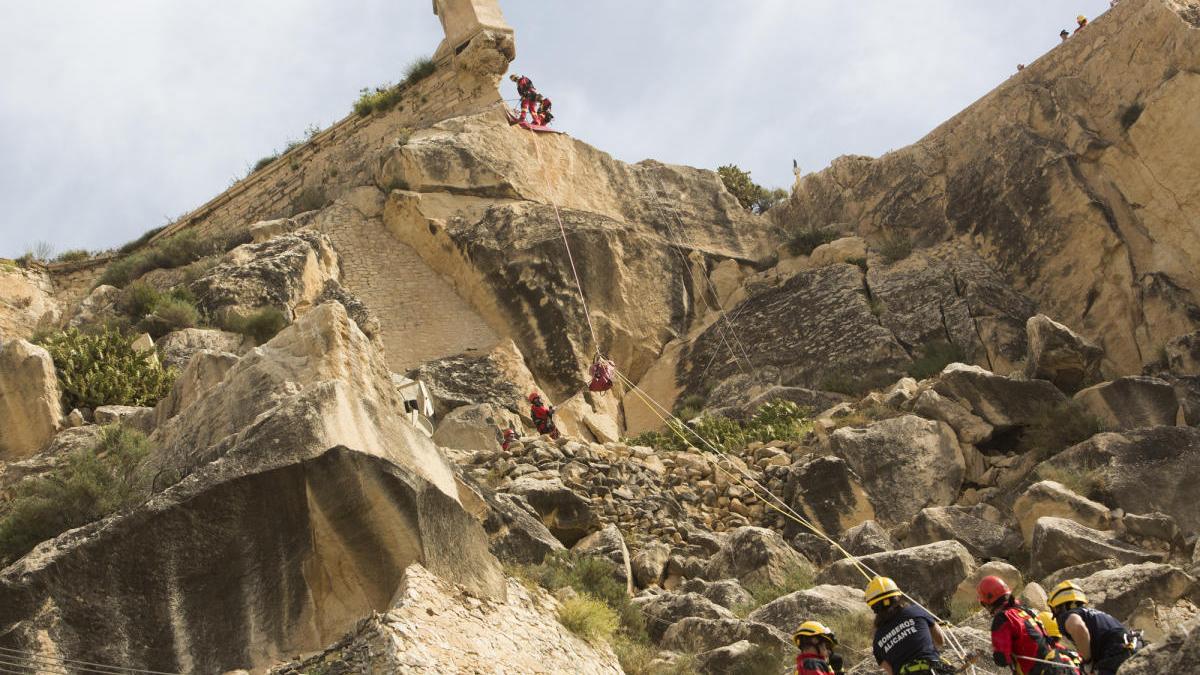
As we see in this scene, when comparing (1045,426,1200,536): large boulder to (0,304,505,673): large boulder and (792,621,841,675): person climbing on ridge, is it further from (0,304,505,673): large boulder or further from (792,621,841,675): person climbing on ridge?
(0,304,505,673): large boulder

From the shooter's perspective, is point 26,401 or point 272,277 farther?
point 272,277

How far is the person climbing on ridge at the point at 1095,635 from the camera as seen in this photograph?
8384 mm

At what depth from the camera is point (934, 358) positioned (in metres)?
21.1

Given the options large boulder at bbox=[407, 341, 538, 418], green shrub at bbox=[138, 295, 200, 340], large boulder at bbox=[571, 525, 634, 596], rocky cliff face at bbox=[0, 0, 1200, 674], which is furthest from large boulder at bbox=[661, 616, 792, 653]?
green shrub at bbox=[138, 295, 200, 340]

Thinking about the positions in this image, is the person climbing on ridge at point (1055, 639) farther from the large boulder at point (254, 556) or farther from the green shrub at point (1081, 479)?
the green shrub at point (1081, 479)

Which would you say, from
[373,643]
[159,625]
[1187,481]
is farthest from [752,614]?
[1187,481]

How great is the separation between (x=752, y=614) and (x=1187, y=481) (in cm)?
582

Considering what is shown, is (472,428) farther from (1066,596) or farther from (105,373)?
(1066,596)

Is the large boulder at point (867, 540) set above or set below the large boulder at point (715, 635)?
above

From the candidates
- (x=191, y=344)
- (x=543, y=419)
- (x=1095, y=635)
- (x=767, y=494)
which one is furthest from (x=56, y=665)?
(x=543, y=419)

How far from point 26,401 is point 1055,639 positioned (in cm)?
1147

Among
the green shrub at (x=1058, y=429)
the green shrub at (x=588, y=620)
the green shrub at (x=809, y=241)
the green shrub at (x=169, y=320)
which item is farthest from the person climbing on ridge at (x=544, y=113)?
the green shrub at (x=588, y=620)

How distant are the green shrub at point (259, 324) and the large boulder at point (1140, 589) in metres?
12.3

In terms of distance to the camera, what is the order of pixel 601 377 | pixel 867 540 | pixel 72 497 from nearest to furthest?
pixel 72 497 < pixel 867 540 < pixel 601 377
